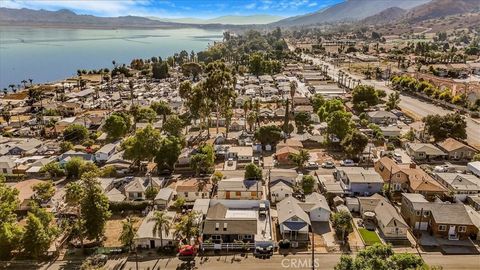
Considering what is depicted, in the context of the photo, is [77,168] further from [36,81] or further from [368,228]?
[36,81]

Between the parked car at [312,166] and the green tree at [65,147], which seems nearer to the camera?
the parked car at [312,166]

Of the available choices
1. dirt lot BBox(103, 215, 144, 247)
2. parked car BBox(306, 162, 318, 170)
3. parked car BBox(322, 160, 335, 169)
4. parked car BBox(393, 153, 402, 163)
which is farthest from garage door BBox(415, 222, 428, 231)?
dirt lot BBox(103, 215, 144, 247)

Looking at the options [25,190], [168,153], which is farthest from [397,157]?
[25,190]

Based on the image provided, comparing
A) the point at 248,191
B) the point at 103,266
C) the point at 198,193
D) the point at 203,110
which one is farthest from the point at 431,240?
the point at 203,110

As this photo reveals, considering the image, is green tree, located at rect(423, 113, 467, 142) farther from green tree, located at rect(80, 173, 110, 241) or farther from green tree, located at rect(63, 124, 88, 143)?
green tree, located at rect(63, 124, 88, 143)

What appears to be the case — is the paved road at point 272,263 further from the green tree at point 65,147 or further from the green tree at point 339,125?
the green tree at point 65,147

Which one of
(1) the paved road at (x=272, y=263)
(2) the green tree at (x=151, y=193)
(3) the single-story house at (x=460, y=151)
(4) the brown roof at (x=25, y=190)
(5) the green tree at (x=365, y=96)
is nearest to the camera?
(1) the paved road at (x=272, y=263)

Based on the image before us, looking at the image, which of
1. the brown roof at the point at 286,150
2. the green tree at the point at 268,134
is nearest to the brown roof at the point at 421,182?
the brown roof at the point at 286,150

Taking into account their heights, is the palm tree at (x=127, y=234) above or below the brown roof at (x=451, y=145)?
below
